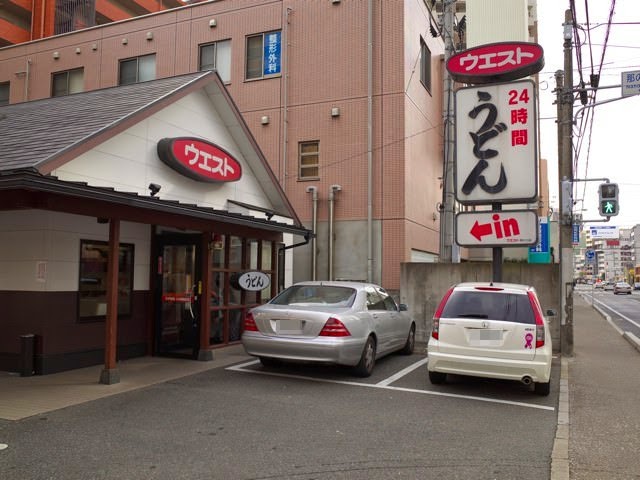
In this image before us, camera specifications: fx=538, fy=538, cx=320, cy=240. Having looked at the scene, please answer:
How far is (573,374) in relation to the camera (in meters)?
9.16

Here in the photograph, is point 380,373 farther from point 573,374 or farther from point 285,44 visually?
point 285,44

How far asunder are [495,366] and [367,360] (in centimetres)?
200

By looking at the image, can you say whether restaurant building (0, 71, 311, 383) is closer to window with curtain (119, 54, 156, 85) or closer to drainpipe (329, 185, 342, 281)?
drainpipe (329, 185, 342, 281)

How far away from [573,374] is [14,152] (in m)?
9.50

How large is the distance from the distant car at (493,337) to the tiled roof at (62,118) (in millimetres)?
5853

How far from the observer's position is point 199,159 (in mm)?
10758

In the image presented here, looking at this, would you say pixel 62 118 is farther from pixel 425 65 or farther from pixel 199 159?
pixel 425 65

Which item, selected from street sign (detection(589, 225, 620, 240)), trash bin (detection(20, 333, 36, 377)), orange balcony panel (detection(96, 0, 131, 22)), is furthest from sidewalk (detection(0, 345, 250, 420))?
orange balcony panel (detection(96, 0, 131, 22))

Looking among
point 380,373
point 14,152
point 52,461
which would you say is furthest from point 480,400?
point 14,152

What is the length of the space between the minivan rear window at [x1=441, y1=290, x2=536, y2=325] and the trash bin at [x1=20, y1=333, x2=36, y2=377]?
6087 mm

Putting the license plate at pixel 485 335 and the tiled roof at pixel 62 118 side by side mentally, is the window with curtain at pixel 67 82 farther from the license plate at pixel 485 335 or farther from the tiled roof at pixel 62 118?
the license plate at pixel 485 335

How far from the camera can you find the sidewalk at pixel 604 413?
187 inches

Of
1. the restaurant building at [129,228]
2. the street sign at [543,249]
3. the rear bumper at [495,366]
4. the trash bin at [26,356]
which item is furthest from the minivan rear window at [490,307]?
the street sign at [543,249]

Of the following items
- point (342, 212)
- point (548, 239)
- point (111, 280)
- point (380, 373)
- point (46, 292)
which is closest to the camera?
point (111, 280)
